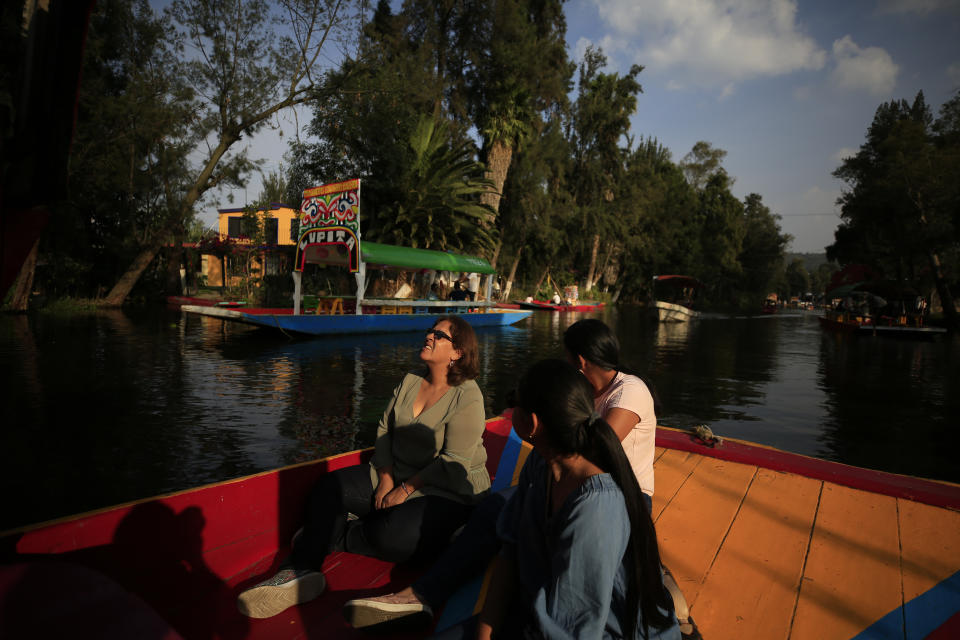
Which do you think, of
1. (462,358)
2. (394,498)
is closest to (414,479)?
(394,498)

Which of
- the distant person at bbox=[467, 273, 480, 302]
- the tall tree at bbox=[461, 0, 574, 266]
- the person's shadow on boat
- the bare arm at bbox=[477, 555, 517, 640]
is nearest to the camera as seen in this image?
the bare arm at bbox=[477, 555, 517, 640]

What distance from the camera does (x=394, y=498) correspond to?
2.88 meters

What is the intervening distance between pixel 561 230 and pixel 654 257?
14351 mm

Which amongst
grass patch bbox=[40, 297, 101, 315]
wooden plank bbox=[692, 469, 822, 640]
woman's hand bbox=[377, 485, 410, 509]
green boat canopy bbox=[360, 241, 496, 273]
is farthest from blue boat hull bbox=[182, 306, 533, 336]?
grass patch bbox=[40, 297, 101, 315]

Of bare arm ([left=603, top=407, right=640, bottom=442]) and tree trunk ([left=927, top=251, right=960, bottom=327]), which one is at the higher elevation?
tree trunk ([left=927, top=251, right=960, bottom=327])

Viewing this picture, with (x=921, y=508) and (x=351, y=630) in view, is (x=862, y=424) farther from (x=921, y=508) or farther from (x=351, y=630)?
(x=351, y=630)

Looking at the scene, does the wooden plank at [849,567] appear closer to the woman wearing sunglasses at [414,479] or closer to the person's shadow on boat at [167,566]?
the woman wearing sunglasses at [414,479]

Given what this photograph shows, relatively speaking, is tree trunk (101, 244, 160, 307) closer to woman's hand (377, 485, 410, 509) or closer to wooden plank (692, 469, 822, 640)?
woman's hand (377, 485, 410, 509)

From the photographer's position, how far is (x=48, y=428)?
268 inches

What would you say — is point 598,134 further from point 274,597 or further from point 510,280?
point 274,597

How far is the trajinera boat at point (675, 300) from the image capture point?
1232 inches

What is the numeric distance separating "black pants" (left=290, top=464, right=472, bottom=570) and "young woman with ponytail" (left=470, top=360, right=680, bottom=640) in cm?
97

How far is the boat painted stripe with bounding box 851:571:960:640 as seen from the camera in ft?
6.49

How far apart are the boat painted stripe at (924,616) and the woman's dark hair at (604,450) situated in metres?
1.11
